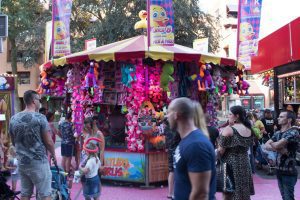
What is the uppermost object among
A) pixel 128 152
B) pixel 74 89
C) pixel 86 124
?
pixel 74 89

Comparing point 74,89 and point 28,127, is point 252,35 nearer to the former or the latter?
point 74,89

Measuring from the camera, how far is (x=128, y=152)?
9.38 meters

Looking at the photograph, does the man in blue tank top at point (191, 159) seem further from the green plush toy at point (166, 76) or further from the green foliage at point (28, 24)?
the green foliage at point (28, 24)

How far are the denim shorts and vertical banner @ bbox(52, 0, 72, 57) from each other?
6493 mm

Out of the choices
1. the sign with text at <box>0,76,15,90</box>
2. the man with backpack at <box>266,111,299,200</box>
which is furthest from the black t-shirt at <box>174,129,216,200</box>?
the sign with text at <box>0,76,15,90</box>

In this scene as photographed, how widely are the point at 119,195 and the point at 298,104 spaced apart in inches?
236

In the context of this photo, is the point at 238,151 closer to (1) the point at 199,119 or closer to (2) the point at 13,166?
(1) the point at 199,119

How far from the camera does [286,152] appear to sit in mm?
5566

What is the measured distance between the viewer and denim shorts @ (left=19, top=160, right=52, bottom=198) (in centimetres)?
545

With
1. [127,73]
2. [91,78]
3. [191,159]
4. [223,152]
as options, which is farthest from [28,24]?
[191,159]

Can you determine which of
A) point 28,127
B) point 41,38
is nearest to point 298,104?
point 28,127

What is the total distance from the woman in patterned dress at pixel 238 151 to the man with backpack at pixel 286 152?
1.40 ft

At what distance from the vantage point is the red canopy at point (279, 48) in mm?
11219

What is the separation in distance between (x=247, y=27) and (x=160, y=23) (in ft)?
12.9
